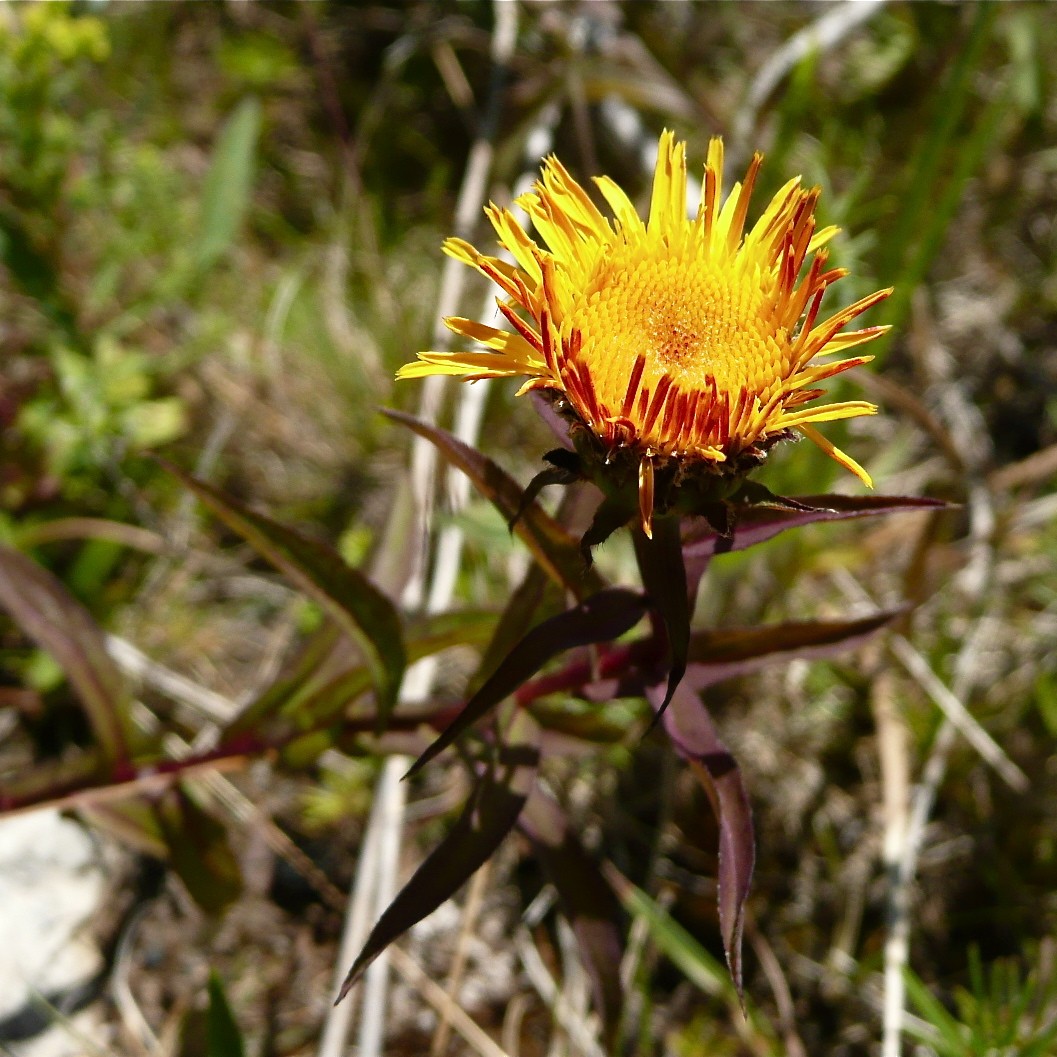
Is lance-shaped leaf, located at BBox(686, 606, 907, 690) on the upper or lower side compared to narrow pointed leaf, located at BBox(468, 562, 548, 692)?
upper

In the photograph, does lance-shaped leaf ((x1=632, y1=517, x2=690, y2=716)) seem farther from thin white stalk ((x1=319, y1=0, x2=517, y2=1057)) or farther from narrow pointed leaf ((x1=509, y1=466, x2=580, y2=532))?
thin white stalk ((x1=319, y1=0, x2=517, y2=1057))

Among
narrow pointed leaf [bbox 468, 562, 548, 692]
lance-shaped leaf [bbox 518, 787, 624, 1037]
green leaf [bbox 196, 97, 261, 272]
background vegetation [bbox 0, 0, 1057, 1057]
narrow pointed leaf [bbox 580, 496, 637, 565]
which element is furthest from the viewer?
green leaf [bbox 196, 97, 261, 272]

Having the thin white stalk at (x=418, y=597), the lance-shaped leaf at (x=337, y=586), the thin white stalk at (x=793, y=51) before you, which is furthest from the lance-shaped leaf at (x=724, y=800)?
the thin white stalk at (x=793, y=51)

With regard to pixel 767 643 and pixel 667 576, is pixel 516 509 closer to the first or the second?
pixel 667 576

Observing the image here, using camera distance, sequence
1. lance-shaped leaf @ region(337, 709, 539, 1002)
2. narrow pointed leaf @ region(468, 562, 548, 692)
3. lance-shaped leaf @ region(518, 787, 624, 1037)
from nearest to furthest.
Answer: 1. lance-shaped leaf @ region(337, 709, 539, 1002)
2. narrow pointed leaf @ region(468, 562, 548, 692)
3. lance-shaped leaf @ region(518, 787, 624, 1037)

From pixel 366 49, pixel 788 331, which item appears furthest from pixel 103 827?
pixel 366 49

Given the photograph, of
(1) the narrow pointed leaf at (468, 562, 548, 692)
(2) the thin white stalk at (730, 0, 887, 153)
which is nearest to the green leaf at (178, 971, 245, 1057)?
(1) the narrow pointed leaf at (468, 562, 548, 692)

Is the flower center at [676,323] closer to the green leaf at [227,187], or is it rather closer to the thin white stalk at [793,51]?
the thin white stalk at [793,51]
